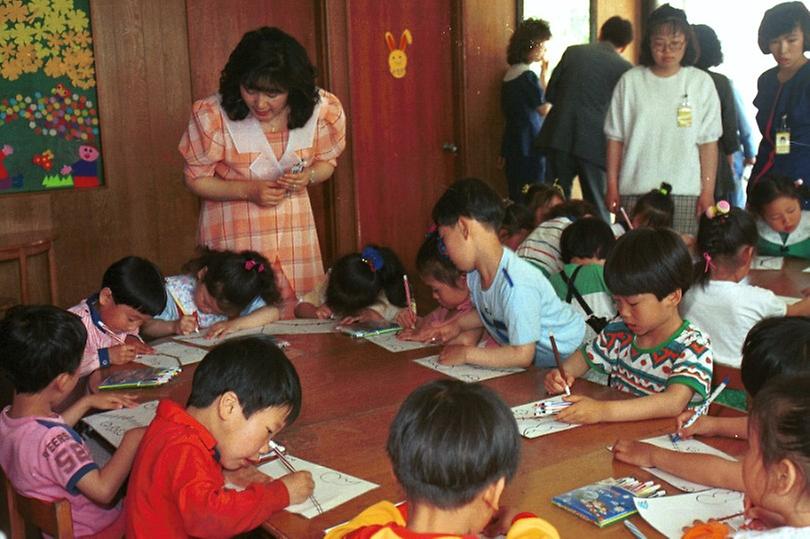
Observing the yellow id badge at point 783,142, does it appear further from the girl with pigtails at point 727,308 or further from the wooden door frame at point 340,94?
the wooden door frame at point 340,94

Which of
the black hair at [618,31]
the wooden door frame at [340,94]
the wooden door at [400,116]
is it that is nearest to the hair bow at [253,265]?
the wooden door frame at [340,94]

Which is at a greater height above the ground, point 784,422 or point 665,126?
point 665,126

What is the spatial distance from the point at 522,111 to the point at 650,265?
382 centimetres

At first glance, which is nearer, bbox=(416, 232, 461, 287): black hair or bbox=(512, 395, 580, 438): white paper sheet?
bbox=(512, 395, 580, 438): white paper sheet

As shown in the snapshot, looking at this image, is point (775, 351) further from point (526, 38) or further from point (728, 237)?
point (526, 38)

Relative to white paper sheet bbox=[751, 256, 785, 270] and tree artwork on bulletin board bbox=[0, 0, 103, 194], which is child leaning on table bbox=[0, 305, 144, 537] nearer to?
white paper sheet bbox=[751, 256, 785, 270]

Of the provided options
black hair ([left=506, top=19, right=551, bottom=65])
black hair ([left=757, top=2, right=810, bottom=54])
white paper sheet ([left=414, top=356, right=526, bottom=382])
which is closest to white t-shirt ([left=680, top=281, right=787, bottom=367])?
white paper sheet ([left=414, top=356, right=526, bottom=382])

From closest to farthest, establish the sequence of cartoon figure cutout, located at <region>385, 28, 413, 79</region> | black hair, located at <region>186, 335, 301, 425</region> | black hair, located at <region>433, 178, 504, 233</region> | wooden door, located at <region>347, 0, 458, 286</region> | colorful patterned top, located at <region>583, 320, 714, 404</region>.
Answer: black hair, located at <region>186, 335, 301, 425</region> → colorful patterned top, located at <region>583, 320, 714, 404</region> → black hair, located at <region>433, 178, 504, 233</region> → wooden door, located at <region>347, 0, 458, 286</region> → cartoon figure cutout, located at <region>385, 28, 413, 79</region>

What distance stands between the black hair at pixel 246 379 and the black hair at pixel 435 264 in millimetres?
1219

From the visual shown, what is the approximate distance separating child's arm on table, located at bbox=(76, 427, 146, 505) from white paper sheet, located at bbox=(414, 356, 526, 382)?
80 centimetres

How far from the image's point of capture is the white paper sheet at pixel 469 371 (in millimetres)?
2285

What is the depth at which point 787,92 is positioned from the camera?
13.6 ft

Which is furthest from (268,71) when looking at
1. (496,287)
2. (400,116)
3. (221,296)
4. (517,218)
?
(400,116)

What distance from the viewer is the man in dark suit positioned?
5.28 metres
